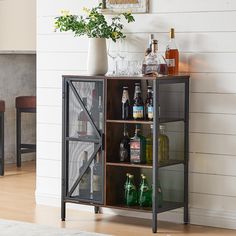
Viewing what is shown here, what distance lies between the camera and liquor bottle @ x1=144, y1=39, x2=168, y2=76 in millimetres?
4742

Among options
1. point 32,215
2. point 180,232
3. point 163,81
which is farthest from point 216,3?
point 32,215

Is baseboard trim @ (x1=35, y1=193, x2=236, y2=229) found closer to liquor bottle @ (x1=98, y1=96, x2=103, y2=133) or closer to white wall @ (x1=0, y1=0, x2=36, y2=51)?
liquor bottle @ (x1=98, y1=96, x2=103, y2=133)

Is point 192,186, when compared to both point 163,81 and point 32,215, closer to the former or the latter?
point 163,81

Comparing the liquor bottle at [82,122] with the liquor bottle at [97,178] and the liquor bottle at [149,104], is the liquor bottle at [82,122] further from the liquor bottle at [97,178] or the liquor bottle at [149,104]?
the liquor bottle at [149,104]

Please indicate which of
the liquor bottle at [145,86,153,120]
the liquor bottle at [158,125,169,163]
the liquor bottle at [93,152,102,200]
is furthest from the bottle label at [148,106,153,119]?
the liquor bottle at [93,152,102,200]

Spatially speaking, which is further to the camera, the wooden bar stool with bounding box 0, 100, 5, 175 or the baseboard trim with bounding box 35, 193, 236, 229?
the wooden bar stool with bounding box 0, 100, 5, 175

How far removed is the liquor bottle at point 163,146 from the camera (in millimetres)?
4777

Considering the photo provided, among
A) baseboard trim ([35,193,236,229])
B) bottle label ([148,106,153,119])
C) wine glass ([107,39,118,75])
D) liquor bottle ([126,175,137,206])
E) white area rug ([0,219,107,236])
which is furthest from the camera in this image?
wine glass ([107,39,118,75])

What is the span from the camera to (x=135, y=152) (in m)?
4.79

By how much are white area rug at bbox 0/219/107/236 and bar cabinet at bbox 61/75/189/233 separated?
0.33m

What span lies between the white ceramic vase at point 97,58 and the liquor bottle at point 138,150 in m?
0.51

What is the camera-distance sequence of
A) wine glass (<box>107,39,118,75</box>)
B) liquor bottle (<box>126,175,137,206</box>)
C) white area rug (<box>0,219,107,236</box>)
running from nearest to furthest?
1. white area rug (<box>0,219,107,236</box>)
2. liquor bottle (<box>126,175,137,206</box>)
3. wine glass (<box>107,39,118,75</box>)

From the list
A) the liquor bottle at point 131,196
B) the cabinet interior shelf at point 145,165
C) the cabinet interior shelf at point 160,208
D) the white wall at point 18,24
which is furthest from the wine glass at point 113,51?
the white wall at point 18,24

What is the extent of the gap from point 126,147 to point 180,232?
25.8 inches
